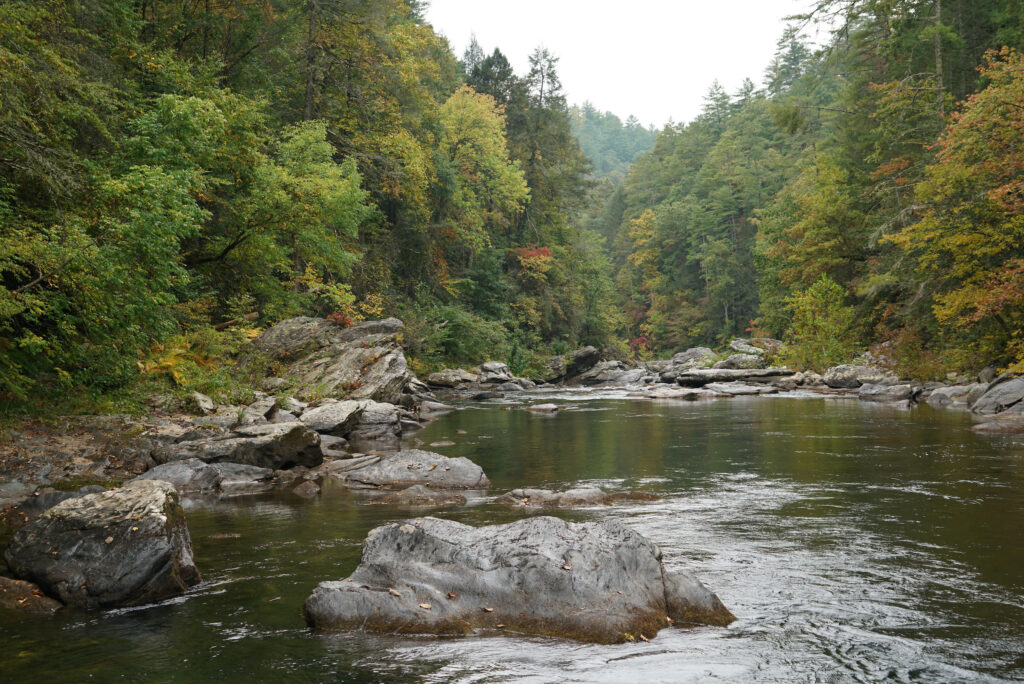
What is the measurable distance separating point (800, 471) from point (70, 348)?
11.7m

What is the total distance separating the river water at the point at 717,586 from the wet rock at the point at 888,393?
11.3 meters

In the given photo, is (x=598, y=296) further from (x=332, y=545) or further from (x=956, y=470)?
(x=332, y=545)

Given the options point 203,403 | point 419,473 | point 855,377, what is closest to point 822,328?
point 855,377

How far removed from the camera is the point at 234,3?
885 inches

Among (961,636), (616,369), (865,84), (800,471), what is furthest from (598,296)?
(961,636)

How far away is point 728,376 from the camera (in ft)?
114

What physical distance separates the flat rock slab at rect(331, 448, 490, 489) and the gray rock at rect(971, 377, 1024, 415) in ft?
47.5

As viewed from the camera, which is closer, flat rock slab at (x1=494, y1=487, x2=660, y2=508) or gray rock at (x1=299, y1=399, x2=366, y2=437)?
flat rock slab at (x1=494, y1=487, x2=660, y2=508)

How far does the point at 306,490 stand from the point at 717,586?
6599 mm

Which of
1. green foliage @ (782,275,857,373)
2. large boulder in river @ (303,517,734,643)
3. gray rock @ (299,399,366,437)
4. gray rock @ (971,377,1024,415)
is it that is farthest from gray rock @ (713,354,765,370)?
large boulder in river @ (303,517,734,643)

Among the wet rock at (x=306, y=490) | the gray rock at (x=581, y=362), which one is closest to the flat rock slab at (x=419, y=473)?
the wet rock at (x=306, y=490)

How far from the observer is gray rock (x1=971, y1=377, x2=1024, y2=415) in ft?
59.7

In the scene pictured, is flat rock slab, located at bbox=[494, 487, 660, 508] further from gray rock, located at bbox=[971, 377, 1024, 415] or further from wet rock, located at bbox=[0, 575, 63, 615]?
gray rock, located at bbox=[971, 377, 1024, 415]

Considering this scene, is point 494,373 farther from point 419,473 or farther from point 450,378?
point 419,473
